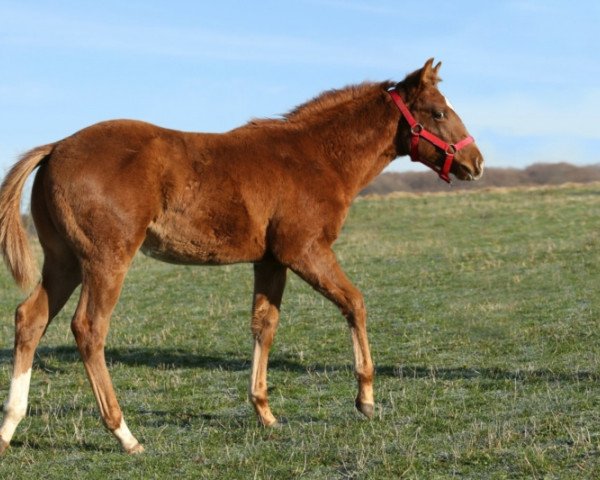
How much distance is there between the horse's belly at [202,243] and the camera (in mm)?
6551

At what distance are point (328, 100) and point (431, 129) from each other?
957 millimetres

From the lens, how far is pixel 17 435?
23.3 ft

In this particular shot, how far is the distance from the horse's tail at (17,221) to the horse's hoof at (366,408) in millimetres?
2765

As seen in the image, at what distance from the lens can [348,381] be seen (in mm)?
8953

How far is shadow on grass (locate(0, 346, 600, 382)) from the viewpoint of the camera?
8750 millimetres

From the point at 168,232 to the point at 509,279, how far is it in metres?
12.2

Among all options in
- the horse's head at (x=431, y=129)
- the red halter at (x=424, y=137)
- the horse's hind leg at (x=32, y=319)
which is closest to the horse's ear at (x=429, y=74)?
the horse's head at (x=431, y=129)

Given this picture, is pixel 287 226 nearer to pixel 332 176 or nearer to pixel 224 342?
pixel 332 176

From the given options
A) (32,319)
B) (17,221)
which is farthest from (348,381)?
(17,221)

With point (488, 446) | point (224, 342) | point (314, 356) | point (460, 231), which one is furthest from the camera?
point (460, 231)

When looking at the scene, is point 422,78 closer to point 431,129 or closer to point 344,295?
point 431,129

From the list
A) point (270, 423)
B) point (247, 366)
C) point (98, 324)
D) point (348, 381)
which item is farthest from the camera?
point (247, 366)

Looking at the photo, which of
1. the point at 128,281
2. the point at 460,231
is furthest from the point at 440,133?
the point at 460,231

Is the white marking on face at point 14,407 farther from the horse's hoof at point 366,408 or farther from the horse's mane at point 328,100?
the horse's mane at point 328,100
